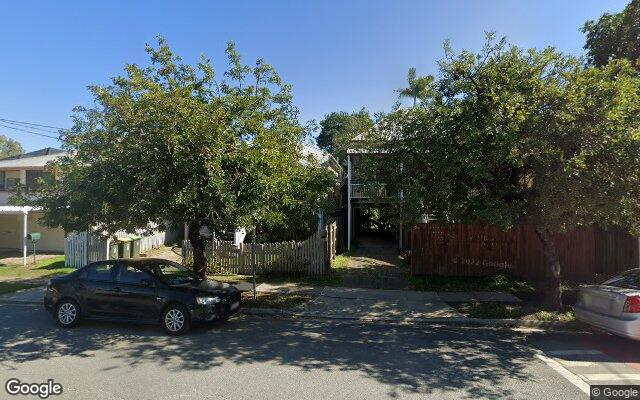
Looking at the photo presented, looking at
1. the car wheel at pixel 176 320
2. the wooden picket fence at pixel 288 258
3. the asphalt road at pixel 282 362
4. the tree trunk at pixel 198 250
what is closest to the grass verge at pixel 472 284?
the wooden picket fence at pixel 288 258

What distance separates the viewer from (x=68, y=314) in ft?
28.1

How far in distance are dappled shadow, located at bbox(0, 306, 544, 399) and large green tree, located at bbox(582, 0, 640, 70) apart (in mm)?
10742

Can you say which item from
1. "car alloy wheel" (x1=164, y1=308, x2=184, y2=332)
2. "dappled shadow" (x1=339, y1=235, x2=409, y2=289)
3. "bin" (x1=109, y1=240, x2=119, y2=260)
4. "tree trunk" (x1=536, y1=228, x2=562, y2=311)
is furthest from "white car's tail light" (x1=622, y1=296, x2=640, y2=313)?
"bin" (x1=109, y1=240, x2=119, y2=260)

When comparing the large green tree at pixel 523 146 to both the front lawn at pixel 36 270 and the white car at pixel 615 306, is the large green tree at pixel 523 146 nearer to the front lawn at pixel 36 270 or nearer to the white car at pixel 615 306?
the white car at pixel 615 306

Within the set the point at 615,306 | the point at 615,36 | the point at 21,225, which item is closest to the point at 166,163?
the point at 615,306

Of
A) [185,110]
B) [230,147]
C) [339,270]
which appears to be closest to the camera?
[185,110]

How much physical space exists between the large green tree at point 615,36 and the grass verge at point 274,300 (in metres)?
11.8

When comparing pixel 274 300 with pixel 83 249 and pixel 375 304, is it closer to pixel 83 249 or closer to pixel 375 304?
pixel 375 304

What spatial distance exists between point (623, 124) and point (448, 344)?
4.92 meters

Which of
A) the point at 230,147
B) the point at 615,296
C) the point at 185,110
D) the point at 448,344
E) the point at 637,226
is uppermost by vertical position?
the point at 185,110

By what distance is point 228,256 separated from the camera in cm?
1480

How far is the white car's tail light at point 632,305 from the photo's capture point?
695cm

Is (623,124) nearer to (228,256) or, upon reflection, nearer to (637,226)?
(637,226)

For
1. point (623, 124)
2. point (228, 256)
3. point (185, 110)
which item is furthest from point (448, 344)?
point (228, 256)
